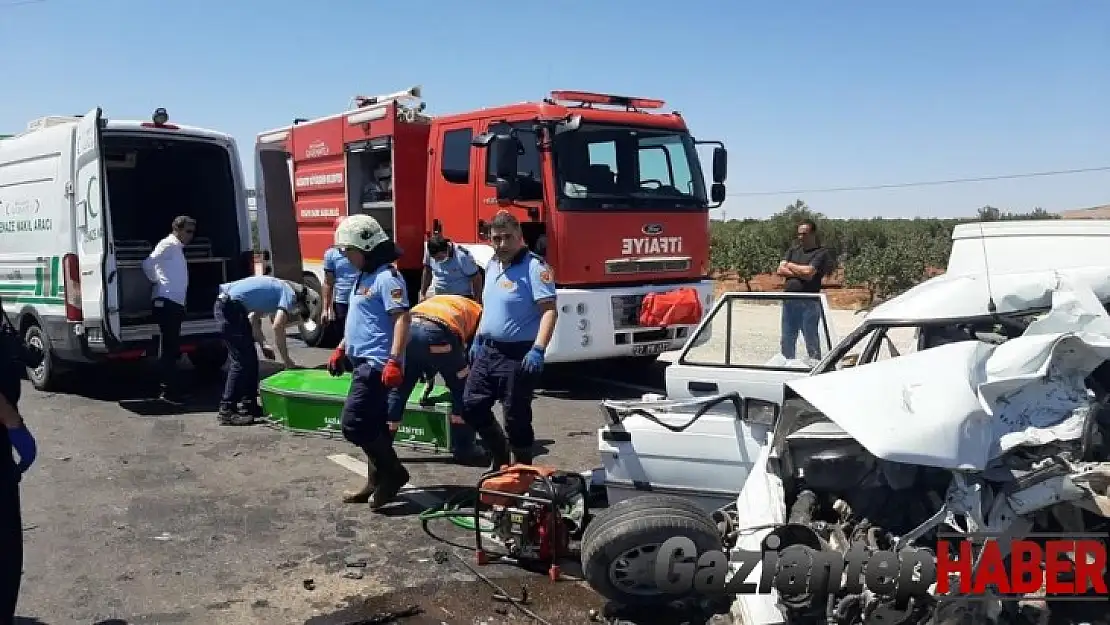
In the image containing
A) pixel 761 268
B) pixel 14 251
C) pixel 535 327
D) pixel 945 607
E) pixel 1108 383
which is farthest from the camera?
pixel 761 268

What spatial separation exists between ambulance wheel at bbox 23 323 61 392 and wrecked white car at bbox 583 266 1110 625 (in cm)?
710

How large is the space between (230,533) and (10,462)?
166 cm

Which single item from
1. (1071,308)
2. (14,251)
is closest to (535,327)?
(1071,308)

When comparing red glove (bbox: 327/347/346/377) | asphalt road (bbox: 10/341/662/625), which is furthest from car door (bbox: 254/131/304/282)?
red glove (bbox: 327/347/346/377)

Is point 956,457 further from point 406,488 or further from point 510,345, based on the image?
point 406,488

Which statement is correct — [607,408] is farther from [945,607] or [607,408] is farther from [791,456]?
[945,607]

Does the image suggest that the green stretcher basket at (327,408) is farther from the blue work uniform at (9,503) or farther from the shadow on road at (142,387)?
the blue work uniform at (9,503)

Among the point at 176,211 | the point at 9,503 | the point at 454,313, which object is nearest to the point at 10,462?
the point at 9,503

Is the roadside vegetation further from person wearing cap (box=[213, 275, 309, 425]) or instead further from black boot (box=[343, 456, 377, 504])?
black boot (box=[343, 456, 377, 504])

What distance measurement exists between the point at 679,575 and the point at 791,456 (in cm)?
69

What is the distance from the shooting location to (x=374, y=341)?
5086 mm

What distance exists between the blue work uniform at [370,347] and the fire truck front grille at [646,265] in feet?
11.5

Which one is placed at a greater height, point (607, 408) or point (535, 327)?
point (535, 327)

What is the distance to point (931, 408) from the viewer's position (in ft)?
9.37
